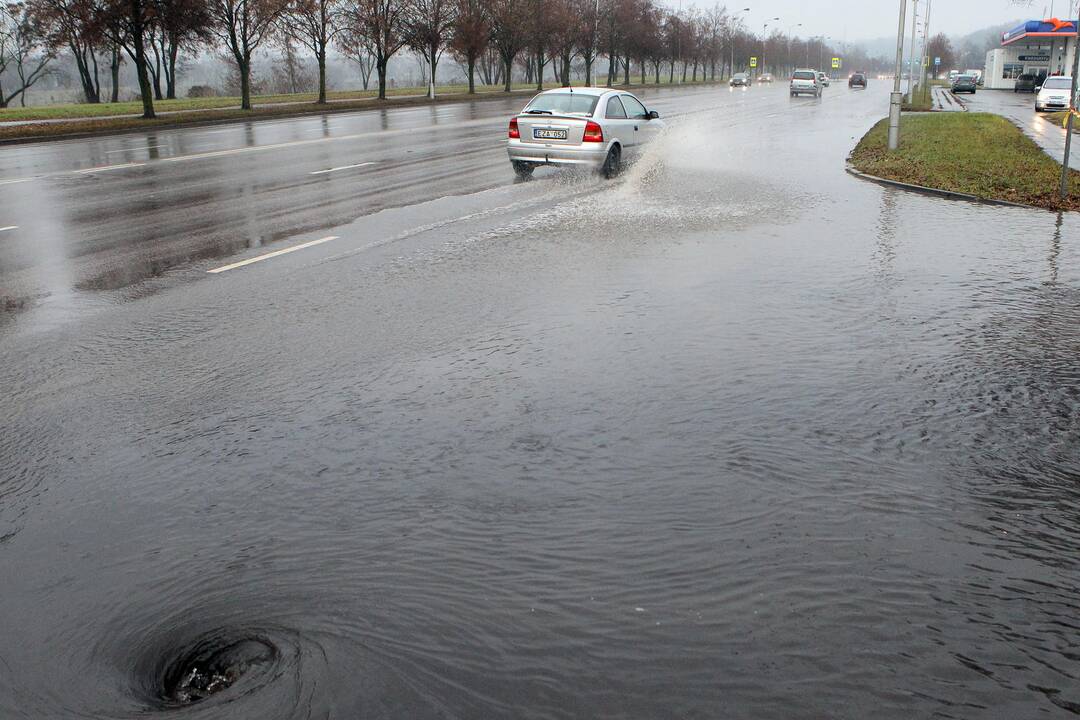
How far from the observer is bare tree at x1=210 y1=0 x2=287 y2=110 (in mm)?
40156

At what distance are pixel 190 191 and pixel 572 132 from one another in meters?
6.37

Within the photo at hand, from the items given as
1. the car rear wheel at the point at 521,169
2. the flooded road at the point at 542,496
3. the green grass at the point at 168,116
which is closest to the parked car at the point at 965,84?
the green grass at the point at 168,116

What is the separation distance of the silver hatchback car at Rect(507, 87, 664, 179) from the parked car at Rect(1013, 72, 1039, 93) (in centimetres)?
7277

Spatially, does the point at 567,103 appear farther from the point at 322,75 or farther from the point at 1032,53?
the point at 1032,53

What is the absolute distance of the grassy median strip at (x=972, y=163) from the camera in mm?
14289

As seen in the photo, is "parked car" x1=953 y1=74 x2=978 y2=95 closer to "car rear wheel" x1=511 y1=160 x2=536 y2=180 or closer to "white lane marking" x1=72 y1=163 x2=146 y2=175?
"car rear wheel" x1=511 y1=160 x2=536 y2=180

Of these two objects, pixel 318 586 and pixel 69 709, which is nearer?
pixel 69 709

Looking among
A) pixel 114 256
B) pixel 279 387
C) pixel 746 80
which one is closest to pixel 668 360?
pixel 279 387

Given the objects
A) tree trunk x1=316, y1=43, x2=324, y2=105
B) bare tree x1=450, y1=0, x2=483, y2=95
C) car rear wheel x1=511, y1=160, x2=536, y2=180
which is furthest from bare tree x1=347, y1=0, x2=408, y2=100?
car rear wheel x1=511, y1=160, x2=536, y2=180

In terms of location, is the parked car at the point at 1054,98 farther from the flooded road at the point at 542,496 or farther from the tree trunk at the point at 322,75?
the flooded road at the point at 542,496

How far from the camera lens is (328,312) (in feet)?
23.3

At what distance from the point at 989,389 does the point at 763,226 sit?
5.96 m

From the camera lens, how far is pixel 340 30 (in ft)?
164

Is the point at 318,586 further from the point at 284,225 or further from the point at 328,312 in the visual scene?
the point at 284,225
